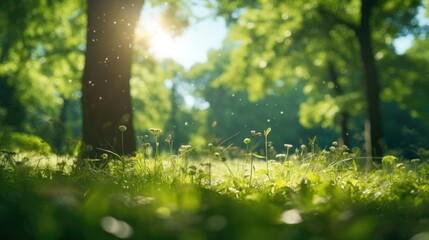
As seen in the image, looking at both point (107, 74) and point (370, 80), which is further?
point (370, 80)

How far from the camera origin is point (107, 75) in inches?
275

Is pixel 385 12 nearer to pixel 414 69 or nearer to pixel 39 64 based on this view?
pixel 414 69

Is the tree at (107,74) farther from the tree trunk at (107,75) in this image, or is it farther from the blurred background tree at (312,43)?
the blurred background tree at (312,43)

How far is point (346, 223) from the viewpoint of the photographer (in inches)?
62.7

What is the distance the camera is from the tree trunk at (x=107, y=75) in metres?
6.92

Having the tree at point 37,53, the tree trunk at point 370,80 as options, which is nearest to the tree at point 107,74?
the tree at point 37,53

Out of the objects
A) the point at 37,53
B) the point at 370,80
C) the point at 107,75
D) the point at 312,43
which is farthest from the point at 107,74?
the point at 37,53

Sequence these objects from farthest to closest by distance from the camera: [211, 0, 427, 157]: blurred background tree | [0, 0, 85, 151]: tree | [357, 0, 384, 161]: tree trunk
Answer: [211, 0, 427, 157]: blurred background tree, [0, 0, 85, 151]: tree, [357, 0, 384, 161]: tree trunk

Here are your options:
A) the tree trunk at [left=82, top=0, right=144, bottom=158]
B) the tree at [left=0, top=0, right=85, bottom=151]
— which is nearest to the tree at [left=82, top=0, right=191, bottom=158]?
the tree trunk at [left=82, top=0, right=144, bottom=158]

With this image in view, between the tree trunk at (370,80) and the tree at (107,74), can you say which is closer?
the tree at (107,74)

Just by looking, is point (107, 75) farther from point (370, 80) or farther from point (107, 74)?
point (370, 80)

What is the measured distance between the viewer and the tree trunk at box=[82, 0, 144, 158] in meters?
6.92

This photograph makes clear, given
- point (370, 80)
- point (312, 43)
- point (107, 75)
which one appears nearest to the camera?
point (107, 75)

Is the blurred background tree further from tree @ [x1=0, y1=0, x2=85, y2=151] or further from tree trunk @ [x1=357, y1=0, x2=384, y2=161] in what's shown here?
tree @ [x1=0, y1=0, x2=85, y2=151]
